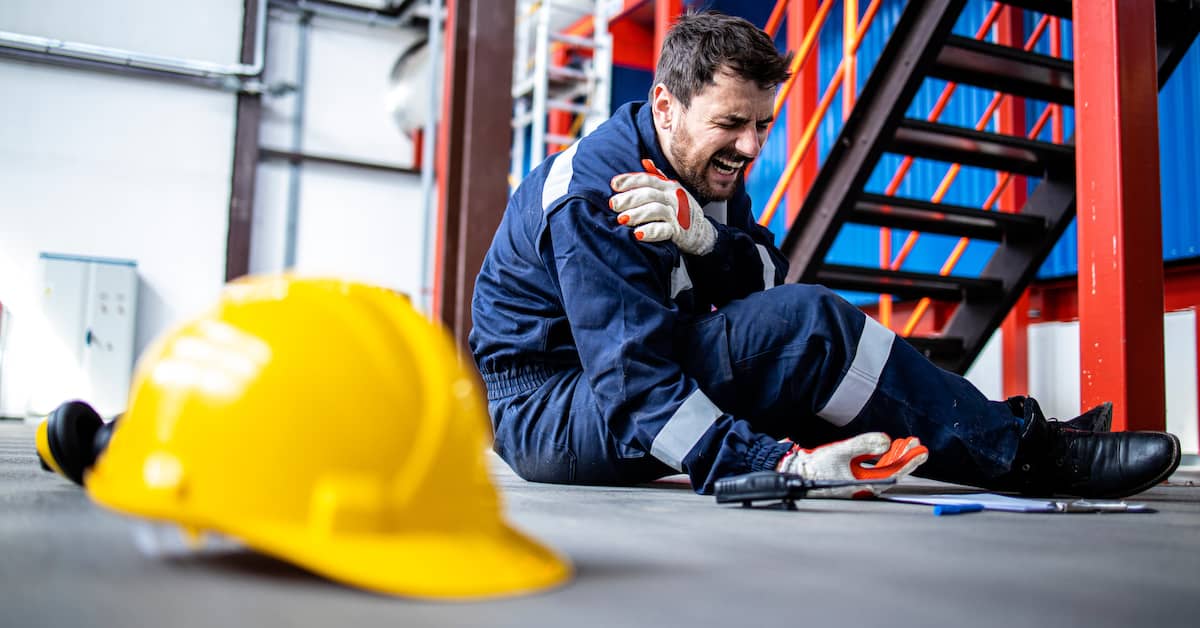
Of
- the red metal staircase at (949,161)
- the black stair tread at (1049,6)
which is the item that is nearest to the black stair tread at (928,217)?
the red metal staircase at (949,161)

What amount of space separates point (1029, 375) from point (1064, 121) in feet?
5.07

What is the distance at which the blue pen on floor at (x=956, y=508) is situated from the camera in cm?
186

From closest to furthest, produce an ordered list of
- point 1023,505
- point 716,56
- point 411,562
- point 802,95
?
point 411,562 < point 1023,505 < point 716,56 < point 802,95

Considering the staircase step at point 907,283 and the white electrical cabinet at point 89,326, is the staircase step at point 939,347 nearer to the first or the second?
the staircase step at point 907,283

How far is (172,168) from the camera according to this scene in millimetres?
10344

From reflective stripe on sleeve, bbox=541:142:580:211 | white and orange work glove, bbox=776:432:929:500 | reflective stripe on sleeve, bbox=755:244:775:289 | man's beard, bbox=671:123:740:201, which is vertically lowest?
white and orange work glove, bbox=776:432:929:500

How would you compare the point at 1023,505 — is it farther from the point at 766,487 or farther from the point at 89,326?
the point at 89,326

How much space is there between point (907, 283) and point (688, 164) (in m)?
2.23

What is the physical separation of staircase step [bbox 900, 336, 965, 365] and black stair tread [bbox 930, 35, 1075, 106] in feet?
3.86

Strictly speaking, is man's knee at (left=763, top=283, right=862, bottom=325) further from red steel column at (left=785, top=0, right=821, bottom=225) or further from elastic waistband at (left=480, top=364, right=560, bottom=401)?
red steel column at (left=785, top=0, right=821, bottom=225)

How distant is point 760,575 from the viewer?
1.15 meters

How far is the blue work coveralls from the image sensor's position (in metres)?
2.04

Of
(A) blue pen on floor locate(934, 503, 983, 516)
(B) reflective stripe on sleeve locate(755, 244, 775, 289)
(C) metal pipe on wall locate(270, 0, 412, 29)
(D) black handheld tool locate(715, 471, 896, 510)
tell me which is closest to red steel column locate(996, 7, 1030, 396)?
(B) reflective stripe on sleeve locate(755, 244, 775, 289)

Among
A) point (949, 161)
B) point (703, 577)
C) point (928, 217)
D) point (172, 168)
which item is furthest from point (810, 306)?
point (172, 168)
